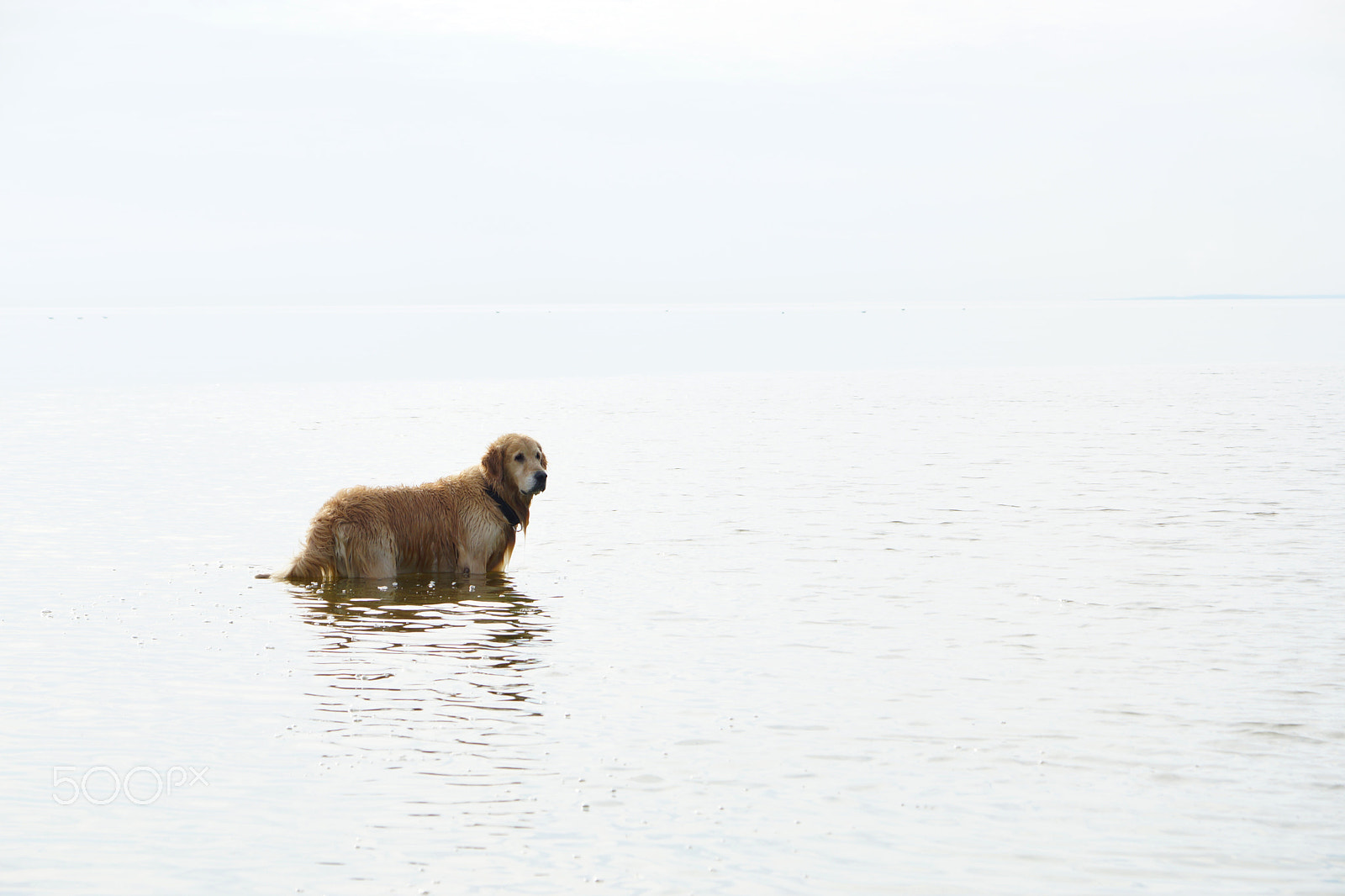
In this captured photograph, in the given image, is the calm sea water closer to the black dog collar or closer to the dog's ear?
the black dog collar

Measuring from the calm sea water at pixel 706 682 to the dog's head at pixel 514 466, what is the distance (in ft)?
2.96

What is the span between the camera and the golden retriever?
13477 millimetres

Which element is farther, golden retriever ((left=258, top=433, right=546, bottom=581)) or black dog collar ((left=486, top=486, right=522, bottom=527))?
black dog collar ((left=486, top=486, right=522, bottom=527))

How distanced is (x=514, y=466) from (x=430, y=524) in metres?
1.07

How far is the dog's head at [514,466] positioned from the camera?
14211 mm

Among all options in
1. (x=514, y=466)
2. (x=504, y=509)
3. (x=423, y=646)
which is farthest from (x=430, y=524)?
(x=423, y=646)

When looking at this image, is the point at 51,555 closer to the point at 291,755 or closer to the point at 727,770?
the point at 291,755

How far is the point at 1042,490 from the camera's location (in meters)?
18.9

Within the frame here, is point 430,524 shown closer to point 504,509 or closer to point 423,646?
point 504,509

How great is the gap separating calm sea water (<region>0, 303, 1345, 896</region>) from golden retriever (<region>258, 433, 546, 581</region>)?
414 millimetres

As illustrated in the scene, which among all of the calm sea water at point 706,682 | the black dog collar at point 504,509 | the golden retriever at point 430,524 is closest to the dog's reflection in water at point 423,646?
the calm sea water at point 706,682

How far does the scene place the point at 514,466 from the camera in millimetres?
14234

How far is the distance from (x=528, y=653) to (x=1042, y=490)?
1053 centimetres

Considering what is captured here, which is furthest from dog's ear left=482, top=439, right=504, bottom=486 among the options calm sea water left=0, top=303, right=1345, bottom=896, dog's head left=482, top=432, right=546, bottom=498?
calm sea water left=0, top=303, right=1345, bottom=896
